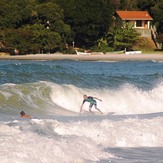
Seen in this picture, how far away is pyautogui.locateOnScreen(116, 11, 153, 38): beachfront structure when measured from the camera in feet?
266

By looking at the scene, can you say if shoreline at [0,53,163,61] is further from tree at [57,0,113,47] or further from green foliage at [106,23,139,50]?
green foliage at [106,23,139,50]

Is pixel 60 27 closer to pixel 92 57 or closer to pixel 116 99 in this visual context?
pixel 92 57

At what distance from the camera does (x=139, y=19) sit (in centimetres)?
8150

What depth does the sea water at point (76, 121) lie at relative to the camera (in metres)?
13.2

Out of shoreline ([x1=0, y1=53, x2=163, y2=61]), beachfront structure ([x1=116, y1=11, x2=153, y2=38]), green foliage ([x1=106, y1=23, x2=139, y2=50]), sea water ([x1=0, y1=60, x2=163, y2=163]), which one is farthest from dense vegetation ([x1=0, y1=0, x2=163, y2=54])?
sea water ([x1=0, y1=60, x2=163, y2=163])

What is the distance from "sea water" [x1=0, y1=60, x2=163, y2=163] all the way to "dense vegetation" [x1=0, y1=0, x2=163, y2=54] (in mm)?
35570

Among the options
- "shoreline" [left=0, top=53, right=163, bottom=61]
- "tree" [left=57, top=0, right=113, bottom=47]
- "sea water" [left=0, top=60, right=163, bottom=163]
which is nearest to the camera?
"sea water" [left=0, top=60, right=163, bottom=163]

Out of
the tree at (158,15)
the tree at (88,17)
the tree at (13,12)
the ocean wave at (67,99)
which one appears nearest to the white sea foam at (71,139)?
the ocean wave at (67,99)

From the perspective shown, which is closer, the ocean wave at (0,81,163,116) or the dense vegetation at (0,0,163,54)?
the ocean wave at (0,81,163,116)

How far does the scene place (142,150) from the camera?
15383mm

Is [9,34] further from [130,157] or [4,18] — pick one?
[130,157]

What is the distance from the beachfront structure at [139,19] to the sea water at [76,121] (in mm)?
46965

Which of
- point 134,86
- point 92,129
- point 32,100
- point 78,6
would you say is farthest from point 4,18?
point 92,129

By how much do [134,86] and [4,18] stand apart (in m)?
43.1
